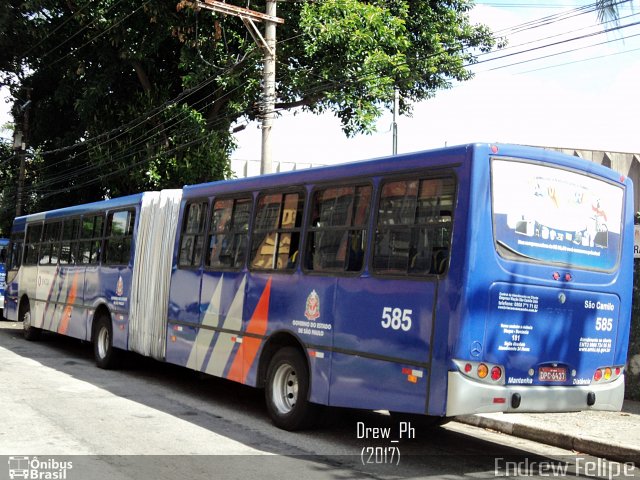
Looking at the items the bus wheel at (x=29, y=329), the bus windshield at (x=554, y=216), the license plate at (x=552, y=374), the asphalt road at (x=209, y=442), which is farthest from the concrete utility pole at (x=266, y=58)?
the license plate at (x=552, y=374)

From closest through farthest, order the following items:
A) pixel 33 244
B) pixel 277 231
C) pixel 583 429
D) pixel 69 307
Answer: pixel 583 429 < pixel 277 231 < pixel 69 307 < pixel 33 244

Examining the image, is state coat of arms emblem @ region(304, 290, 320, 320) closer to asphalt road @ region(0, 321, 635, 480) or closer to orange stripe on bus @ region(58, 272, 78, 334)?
asphalt road @ region(0, 321, 635, 480)

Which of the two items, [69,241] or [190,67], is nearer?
[69,241]

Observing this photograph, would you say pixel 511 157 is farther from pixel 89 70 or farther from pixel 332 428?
pixel 89 70

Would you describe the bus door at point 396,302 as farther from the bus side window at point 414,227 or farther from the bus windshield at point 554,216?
the bus windshield at point 554,216

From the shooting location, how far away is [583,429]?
30.4 feet

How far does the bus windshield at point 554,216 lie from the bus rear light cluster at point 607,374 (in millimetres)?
1051

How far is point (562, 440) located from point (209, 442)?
4.06 meters

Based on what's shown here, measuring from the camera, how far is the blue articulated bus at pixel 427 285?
6.99 meters

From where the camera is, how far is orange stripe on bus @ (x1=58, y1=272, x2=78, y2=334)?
51.1ft

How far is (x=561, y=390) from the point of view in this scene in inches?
294

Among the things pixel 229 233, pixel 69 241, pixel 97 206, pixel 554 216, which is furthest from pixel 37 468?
pixel 69 241

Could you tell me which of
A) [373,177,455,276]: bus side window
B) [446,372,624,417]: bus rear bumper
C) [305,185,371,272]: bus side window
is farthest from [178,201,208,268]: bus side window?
[446,372,624,417]: bus rear bumper

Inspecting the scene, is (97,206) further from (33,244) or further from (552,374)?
(552,374)
